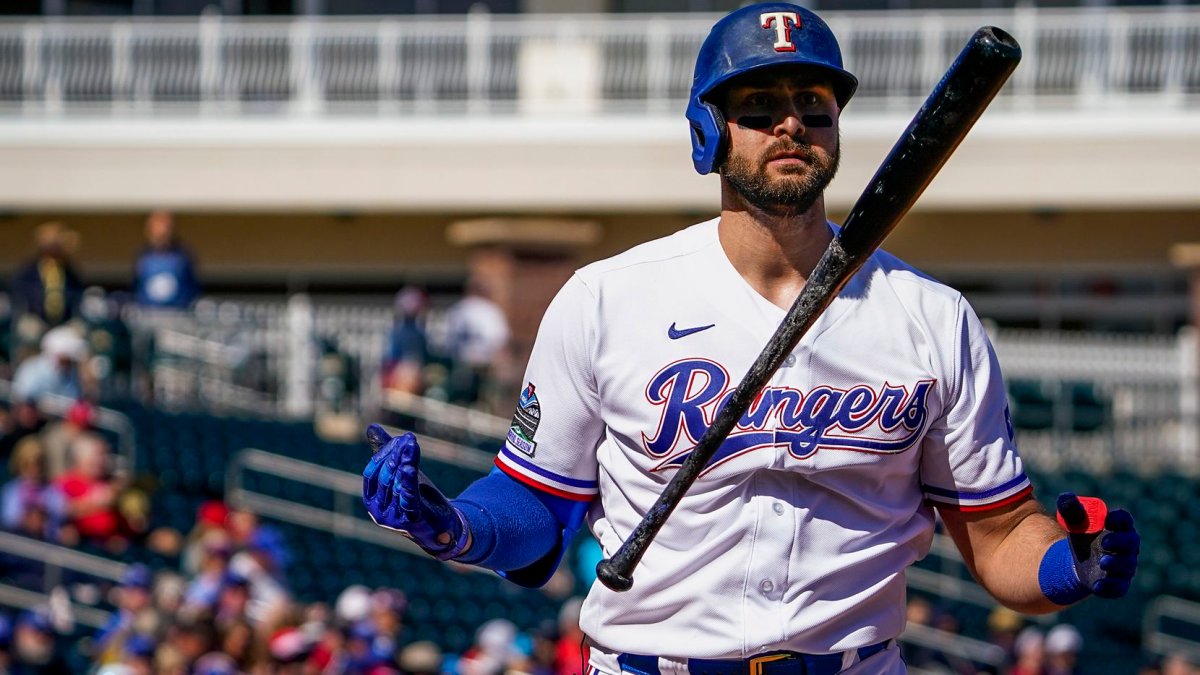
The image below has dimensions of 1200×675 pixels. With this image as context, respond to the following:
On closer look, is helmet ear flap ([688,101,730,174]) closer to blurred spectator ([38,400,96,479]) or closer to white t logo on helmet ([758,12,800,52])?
white t logo on helmet ([758,12,800,52])

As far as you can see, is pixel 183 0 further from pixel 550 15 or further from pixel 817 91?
pixel 817 91

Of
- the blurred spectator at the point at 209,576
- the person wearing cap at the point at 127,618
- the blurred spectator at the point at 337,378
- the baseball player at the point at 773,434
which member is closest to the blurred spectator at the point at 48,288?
the blurred spectator at the point at 337,378

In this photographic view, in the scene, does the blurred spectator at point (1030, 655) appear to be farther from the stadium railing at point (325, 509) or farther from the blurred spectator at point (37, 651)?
the blurred spectator at point (37, 651)

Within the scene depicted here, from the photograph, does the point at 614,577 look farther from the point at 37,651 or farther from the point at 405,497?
the point at 37,651

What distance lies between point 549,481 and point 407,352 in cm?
1155

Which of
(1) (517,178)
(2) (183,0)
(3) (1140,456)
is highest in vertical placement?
(2) (183,0)

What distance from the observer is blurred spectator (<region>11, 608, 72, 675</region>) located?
29.2 feet

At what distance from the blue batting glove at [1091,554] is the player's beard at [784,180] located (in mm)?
691

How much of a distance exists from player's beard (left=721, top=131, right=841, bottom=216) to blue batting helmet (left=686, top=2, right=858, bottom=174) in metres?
0.06

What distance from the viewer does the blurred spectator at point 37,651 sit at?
8.90 metres

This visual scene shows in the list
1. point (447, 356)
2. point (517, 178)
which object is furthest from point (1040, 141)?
point (447, 356)

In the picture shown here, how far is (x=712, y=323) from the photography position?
329cm

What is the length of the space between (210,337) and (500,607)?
6.49 m

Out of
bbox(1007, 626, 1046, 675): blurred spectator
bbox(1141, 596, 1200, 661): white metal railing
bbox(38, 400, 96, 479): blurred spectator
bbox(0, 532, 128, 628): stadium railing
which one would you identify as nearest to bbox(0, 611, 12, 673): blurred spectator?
bbox(0, 532, 128, 628): stadium railing
